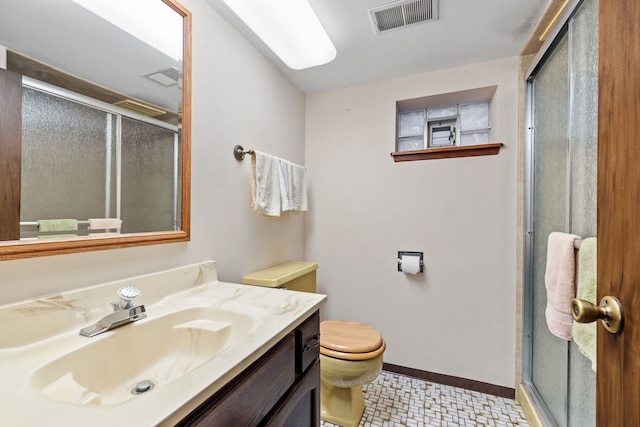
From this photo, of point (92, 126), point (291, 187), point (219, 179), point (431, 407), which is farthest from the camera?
point (291, 187)

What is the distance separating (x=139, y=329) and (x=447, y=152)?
1.82 meters

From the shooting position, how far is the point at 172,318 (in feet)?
2.92

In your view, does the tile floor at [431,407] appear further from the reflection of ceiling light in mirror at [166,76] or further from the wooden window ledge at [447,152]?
the reflection of ceiling light in mirror at [166,76]

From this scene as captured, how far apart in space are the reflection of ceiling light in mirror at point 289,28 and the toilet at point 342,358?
111 cm

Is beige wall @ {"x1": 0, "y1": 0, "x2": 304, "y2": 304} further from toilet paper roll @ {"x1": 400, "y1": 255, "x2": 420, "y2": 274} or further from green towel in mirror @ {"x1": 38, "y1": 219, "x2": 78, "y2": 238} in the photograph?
toilet paper roll @ {"x1": 400, "y1": 255, "x2": 420, "y2": 274}

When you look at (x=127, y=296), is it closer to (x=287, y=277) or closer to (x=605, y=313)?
(x=287, y=277)

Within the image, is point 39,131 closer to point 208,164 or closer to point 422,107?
point 208,164

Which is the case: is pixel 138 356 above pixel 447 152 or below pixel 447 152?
below

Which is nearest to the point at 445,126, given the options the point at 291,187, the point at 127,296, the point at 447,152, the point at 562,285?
the point at 447,152

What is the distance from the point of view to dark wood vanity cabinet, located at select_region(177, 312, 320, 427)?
56 centimetres

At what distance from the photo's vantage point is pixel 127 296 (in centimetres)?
81

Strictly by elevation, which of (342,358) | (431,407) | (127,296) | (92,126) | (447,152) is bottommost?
(431,407)

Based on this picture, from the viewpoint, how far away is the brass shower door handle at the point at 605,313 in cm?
46

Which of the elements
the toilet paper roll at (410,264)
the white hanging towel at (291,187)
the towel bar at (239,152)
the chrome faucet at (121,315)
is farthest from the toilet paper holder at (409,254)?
the chrome faucet at (121,315)
